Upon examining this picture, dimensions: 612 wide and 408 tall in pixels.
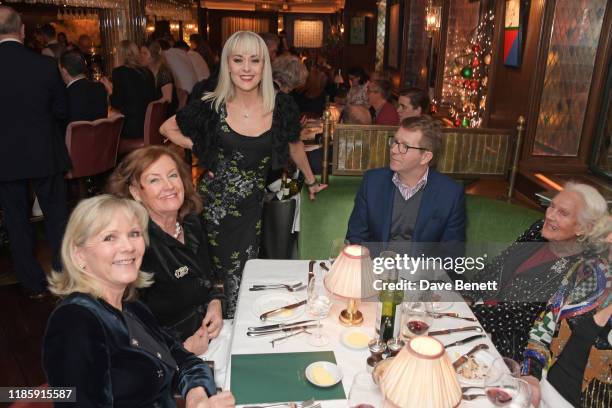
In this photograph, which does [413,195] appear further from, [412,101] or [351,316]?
[412,101]

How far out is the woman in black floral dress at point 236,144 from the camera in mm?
2582

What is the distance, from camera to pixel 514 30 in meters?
4.82

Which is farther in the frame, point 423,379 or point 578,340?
point 578,340

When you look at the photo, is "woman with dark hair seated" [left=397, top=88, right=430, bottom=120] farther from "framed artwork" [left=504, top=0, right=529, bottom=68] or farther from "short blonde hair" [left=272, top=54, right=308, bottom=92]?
"framed artwork" [left=504, top=0, right=529, bottom=68]

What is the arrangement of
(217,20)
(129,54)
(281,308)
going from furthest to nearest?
(217,20), (129,54), (281,308)

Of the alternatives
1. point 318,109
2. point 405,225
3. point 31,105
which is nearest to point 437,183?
point 405,225

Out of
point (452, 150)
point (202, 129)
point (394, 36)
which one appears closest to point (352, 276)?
point (202, 129)

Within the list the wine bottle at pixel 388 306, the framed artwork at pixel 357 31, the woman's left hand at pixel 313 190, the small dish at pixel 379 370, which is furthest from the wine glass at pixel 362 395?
the framed artwork at pixel 357 31

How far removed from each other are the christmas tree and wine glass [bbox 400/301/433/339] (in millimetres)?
4546

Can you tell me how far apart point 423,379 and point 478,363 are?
1.66 feet

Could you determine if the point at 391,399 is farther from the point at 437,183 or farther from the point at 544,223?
the point at 437,183

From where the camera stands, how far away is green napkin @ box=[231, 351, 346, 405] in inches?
53.7

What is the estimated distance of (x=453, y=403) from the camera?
1104mm

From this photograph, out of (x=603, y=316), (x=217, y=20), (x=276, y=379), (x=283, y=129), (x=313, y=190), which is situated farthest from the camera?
(x=217, y=20)
